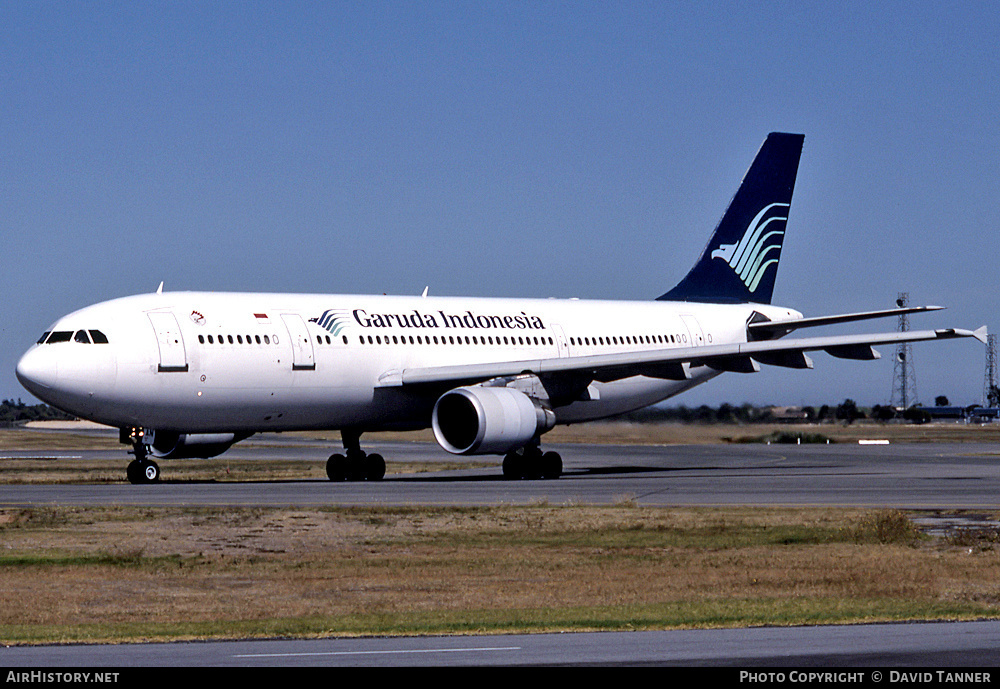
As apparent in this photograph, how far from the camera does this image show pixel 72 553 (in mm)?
19359

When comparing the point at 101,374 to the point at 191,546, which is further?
the point at 101,374

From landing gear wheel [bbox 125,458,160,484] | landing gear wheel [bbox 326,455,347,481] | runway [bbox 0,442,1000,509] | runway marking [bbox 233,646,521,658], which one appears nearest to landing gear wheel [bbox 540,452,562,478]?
runway [bbox 0,442,1000,509]

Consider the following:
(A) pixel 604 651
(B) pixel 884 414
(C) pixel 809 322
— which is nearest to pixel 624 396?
(C) pixel 809 322

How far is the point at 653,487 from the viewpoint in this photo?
31.9m

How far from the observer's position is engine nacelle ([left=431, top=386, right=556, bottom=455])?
3456 centimetres

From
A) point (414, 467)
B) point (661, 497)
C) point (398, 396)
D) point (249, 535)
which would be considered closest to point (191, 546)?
point (249, 535)

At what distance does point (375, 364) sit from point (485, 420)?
12.5 ft

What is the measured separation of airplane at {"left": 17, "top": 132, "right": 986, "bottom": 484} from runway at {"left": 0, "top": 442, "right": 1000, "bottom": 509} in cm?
146

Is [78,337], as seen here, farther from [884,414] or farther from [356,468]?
[884,414]

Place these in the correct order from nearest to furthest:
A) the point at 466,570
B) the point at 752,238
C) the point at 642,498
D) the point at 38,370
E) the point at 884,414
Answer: the point at 466,570
the point at 642,498
the point at 38,370
the point at 752,238
the point at 884,414

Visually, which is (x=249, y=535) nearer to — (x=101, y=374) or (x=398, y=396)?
(x=101, y=374)

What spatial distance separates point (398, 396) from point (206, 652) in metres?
25.8

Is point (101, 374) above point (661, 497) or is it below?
above

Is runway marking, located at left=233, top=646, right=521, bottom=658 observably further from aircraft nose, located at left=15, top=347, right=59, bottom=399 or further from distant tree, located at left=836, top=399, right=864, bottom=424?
distant tree, located at left=836, top=399, right=864, bottom=424
